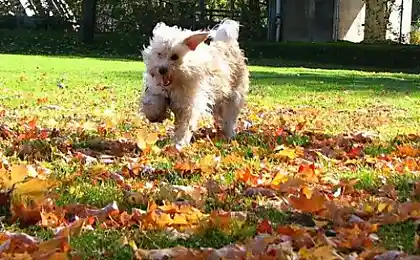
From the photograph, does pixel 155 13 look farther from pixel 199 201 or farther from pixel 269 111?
pixel 199 201

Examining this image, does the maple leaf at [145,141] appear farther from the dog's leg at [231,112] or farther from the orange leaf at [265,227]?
the orange leaf at [265,227]

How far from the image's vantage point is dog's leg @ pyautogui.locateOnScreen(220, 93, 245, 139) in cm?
784

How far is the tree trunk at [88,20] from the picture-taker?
35.0 m

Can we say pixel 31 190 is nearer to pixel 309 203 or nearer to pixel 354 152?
pixel 309 203

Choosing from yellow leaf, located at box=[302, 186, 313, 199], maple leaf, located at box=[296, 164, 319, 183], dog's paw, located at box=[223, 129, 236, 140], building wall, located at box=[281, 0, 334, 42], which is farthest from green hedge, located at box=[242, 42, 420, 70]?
yellow leaf, located at box=[302, 186, 313, 199]

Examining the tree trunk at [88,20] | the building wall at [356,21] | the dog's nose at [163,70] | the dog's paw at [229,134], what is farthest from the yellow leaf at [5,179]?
the building wall at [356,21]

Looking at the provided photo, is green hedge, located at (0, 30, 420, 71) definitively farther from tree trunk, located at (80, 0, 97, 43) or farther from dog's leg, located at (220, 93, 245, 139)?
dog's leg, located at (220, 93, 245, 139)

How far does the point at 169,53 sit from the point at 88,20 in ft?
96.9

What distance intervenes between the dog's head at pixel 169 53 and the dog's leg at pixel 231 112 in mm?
1221

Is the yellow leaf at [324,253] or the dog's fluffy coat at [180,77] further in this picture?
the dog's fluffy coat at [180,77]

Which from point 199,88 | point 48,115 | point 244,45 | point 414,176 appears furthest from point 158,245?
point 244,45

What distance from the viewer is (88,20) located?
35.4 meters

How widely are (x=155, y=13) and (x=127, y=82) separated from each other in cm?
2376

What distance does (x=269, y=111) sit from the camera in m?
10.5
